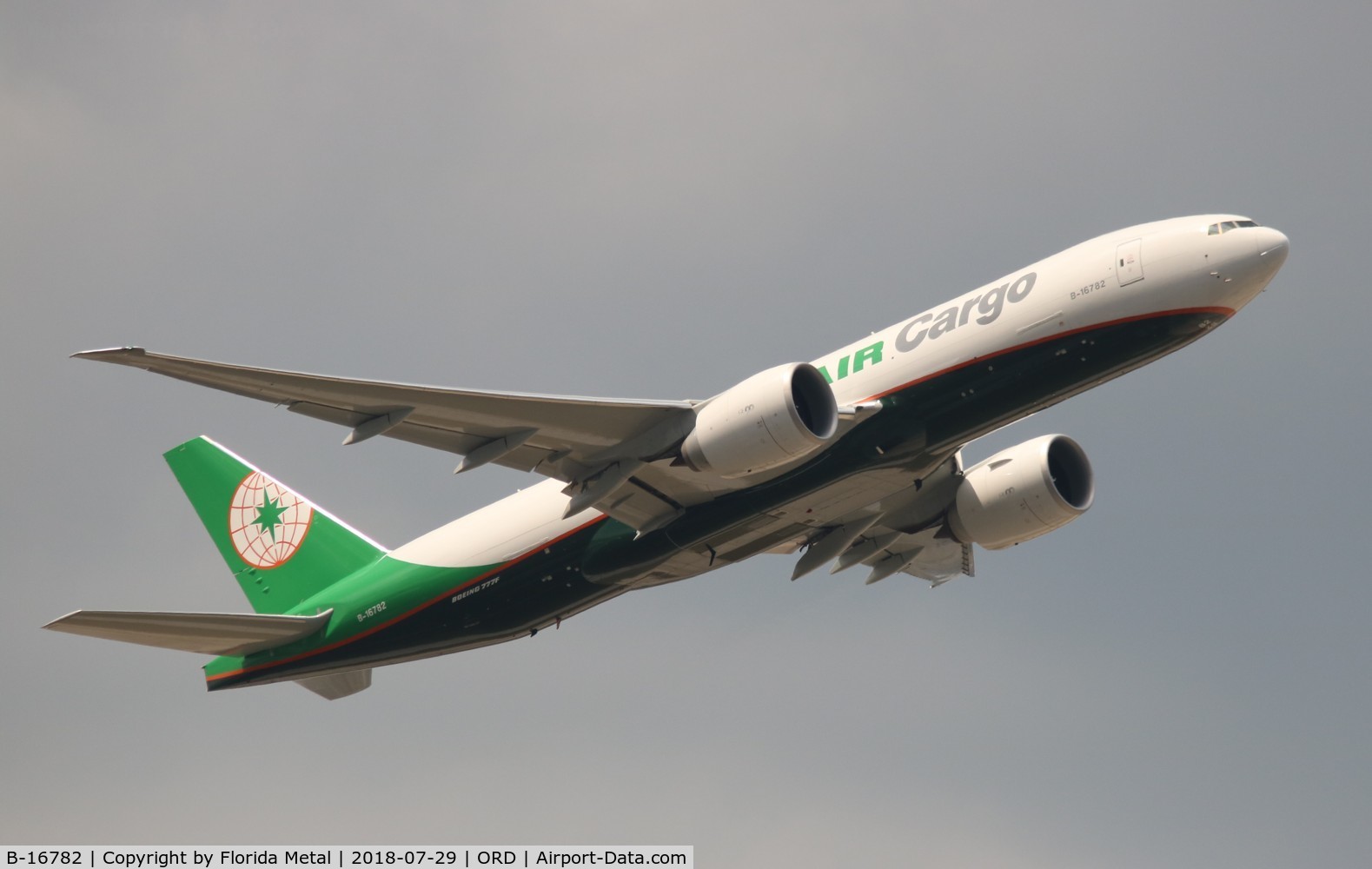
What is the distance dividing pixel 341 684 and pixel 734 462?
13.4 m

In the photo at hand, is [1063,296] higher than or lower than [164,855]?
higher

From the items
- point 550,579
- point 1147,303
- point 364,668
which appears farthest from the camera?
point 364,668

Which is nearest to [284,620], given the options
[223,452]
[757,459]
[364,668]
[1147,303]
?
[364,668]

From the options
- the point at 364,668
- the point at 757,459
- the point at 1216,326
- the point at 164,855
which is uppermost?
the point at 1216,326

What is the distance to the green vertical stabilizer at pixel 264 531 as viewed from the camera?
1447 inches

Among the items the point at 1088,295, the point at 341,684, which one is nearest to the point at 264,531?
the point at 341,684

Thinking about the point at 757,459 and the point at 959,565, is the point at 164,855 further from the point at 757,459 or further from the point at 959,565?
the point at 959,565

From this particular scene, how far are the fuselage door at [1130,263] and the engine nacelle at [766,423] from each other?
→ 19.3 feet

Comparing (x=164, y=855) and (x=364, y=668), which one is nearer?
(x=164, y=855)

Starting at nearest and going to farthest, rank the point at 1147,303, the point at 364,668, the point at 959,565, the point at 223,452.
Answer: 1. the point at 1147,303
2. the point at 364,668
3. the point at 959,565
4. the point at 223,452

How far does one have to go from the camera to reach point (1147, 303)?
28.3 m

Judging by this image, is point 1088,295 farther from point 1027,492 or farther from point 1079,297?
point 1027,492

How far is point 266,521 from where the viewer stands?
38.8 metres

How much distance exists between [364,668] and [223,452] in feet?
27.8
